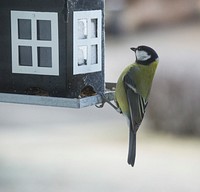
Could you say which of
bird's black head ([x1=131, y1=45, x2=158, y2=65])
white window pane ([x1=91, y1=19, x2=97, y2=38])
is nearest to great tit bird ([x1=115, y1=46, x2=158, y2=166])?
bird's black head ([x1=131, y1=45, x2=158, y2=65])

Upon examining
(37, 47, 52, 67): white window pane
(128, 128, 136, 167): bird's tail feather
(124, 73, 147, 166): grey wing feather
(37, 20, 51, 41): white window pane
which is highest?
(37, 20, 51, 41): white window pane

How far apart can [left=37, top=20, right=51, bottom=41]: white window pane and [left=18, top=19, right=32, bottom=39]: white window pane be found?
0.02 metres

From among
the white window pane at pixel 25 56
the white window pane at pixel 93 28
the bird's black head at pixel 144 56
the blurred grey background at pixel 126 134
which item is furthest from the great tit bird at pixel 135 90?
the blurred grey background at pixel 126 134

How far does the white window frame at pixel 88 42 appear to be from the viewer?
2.08 meters

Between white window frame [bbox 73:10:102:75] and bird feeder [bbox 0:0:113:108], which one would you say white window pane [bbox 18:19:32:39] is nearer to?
bird feeder [bbox 0:0:113:108]

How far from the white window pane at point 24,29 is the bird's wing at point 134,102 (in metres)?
0.24

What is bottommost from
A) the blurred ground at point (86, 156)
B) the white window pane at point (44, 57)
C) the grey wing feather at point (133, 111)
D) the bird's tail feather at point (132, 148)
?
the blurred ground at point (86, 156)

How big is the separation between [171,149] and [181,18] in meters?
0.73

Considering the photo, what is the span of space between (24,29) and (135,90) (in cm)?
29

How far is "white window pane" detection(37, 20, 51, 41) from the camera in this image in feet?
6.84

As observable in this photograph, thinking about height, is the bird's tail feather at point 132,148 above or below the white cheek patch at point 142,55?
below

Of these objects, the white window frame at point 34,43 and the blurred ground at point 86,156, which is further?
the blurred ground at point 86,156

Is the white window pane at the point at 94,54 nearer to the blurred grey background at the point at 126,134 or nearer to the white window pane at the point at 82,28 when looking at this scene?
the white window pane at the point at 82,28

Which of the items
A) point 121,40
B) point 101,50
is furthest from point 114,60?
point 101,50
